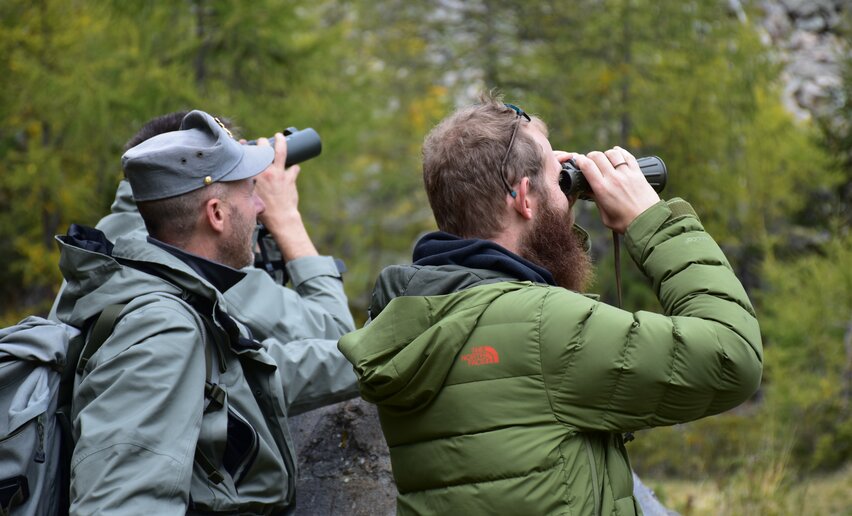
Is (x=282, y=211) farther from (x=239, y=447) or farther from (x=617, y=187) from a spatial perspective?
(x=617, y=187)

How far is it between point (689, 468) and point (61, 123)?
29.4 ft

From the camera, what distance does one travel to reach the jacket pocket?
A: 2273mm

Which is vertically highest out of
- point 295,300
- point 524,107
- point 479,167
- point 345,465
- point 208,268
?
point 479,167

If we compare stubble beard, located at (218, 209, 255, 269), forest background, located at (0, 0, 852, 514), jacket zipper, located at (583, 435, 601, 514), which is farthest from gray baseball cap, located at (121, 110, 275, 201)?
forest background, located at (0, 0, 852, 514)

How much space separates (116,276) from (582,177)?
48.8 inches

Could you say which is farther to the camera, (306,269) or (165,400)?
(306,269)


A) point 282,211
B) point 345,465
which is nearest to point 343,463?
point 345,465

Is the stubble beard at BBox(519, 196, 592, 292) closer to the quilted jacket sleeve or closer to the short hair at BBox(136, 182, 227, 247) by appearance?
the quilted jacket sleeve

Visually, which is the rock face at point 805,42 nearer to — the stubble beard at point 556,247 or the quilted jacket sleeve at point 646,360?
the stubble beard at point 556,247

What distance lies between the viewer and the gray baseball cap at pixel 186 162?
2459mm

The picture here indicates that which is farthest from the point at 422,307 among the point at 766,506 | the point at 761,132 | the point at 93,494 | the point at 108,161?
the point at 761,132

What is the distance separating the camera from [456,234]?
2.25m

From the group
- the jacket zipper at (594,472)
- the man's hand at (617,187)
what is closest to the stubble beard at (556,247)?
the man's hand at (617,187)

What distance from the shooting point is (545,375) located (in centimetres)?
186
